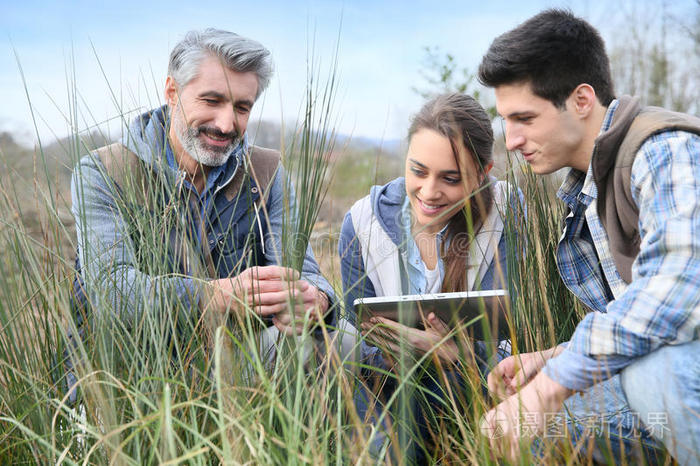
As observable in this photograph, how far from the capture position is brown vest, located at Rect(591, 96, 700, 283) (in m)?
1.46

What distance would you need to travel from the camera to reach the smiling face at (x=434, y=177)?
2111mm

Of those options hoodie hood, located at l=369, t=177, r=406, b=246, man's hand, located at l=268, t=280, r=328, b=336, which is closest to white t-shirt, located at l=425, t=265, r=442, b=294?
hoodie hood, located at l=369, t=177, r=406, b=246

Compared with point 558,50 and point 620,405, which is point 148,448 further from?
point 558,50

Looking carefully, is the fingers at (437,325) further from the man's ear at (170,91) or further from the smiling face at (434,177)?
the man's ear at (170,91)

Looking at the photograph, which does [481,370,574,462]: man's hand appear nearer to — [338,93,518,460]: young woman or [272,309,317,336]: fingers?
[272,309,317,336]: fingers

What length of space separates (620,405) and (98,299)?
4.11ft

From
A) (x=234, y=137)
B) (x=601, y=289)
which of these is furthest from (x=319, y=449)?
(x=234, y=137)

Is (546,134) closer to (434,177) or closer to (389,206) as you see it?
(434,177)

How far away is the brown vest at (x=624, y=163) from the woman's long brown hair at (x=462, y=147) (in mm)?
617

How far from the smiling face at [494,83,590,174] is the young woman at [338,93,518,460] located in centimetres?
28

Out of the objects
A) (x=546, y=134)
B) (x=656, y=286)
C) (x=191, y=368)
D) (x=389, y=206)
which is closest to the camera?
(x=656, y=286)

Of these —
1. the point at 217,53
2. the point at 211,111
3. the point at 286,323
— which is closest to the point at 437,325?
the point at 286,323

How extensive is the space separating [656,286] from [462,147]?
98 cm

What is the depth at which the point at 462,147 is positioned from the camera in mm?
2125
